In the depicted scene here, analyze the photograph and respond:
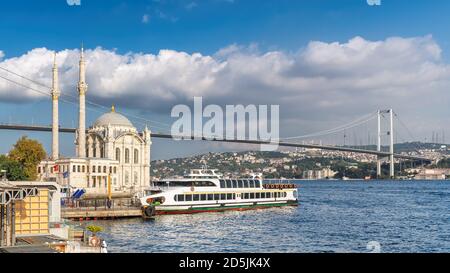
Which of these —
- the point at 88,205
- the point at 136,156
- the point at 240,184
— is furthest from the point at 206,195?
the point at 136,156

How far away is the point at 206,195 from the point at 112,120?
82.9 ft

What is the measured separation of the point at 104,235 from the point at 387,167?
10709 centimetres

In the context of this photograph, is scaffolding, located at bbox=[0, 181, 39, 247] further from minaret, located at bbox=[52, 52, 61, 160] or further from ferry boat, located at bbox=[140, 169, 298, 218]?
minaret, located at bbox=[52, 52, 61, 160]

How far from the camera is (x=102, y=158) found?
51.5 m

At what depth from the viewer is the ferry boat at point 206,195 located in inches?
1245

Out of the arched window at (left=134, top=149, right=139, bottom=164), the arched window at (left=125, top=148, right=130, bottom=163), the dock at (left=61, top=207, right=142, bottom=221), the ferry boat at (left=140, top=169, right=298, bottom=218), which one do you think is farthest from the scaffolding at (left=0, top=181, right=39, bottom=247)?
the arched window at (left=134, top=149, right=139, bottom=164)

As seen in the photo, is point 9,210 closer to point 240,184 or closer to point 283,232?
point 283,232

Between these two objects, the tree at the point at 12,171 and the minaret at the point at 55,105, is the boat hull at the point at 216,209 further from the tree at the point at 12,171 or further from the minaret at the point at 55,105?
the minaret at the point at 55,105

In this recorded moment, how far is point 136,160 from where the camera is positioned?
56500mm

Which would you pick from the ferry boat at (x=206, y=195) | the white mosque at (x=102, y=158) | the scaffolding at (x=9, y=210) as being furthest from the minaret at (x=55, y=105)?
the scaffolding at (x=9, y=210)

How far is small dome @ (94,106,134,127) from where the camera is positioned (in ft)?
184

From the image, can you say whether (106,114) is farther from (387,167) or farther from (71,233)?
Answer: (387,167)

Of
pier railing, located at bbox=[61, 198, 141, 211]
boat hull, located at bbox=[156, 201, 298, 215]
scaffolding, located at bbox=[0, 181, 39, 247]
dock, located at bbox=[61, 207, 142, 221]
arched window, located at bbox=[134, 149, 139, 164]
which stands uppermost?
arched window, located at bbox=[134, 149, 139, 164]

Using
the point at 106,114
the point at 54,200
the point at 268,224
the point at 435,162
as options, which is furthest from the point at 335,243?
the point at 435,162
